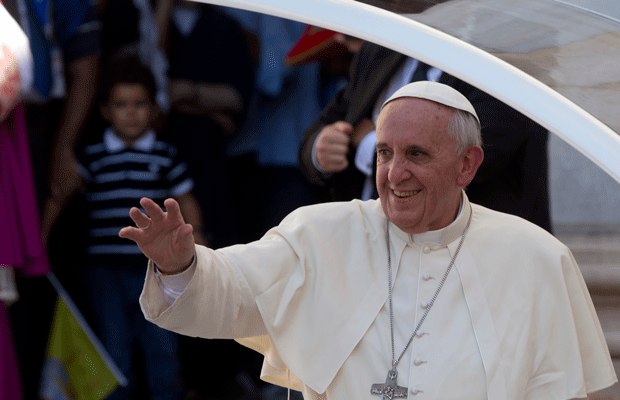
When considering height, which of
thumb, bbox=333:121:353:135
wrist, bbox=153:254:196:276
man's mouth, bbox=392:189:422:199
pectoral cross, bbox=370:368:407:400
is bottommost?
pectoral cross, bbox=370:368:407:400

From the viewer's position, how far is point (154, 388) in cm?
456

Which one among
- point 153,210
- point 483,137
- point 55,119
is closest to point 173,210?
point 153,210

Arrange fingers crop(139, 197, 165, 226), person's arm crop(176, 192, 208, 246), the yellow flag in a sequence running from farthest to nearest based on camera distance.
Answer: person's arm crop(176, 192, 208, 246) < the yellow flag < fingers crop(139, 197, 165, 226)

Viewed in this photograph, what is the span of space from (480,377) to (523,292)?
1.09ft

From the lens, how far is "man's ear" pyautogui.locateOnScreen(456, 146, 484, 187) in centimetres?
255

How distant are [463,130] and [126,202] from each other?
269 cm

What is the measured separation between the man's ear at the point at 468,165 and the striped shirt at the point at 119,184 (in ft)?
8.23

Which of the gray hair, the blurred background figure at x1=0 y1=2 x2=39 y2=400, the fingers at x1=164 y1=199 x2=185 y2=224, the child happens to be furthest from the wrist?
the child

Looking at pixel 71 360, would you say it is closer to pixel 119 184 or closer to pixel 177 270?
pixel 119 184

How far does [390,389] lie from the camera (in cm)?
238

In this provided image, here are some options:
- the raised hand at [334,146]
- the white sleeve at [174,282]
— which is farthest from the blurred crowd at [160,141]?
the white sleeve at [174,282]

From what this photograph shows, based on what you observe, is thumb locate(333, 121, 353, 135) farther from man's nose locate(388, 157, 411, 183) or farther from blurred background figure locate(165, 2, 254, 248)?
blurred background figure locate(165, 2, 254, 248)

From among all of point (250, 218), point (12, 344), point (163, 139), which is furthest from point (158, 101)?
point (12, 344)

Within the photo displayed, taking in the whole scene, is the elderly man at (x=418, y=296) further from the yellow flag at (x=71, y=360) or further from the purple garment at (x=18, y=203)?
the yellow flag at (x=71, y=360)
